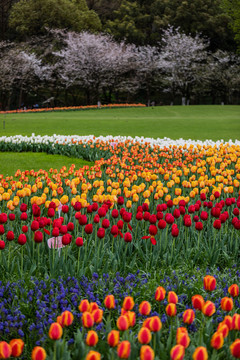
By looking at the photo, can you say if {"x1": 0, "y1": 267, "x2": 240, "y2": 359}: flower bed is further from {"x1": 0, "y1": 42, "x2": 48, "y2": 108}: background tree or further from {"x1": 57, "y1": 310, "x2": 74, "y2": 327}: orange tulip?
{"x1": 0, "y1": 42, "x2": 48, "y2": 108}: background tree

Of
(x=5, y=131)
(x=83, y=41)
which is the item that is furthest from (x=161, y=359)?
(x=83, y=41)

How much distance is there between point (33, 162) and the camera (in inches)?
375

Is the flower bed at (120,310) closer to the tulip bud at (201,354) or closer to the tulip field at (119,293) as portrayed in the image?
the tulip field at (119,293)

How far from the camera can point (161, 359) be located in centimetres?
198

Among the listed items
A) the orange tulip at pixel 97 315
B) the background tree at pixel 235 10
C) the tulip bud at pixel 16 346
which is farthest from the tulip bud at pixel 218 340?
the background tree at pixel 235 10

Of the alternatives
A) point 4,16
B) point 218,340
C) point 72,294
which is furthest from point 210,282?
point 4,16

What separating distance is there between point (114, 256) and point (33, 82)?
126ft

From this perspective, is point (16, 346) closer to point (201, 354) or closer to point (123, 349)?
point (123, 349)

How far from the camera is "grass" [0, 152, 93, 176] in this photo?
353 inches

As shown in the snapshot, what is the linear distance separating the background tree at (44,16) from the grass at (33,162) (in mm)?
29086

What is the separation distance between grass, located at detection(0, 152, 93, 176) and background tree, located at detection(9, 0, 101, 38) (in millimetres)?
29086

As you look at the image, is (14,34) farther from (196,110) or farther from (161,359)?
(161,359)

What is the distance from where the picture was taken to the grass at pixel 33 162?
8961 mm

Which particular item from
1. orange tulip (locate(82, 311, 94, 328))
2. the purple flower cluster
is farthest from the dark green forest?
orange tulip (locate(82, 311, 94, 328))
